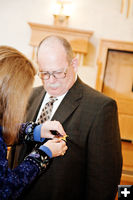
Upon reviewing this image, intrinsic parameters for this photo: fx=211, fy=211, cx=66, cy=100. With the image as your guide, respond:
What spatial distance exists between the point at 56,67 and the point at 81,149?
21.7 inches

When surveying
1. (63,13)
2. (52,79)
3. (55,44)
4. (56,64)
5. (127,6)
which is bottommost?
(52,79)

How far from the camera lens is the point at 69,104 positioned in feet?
4.54

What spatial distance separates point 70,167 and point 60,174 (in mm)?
73

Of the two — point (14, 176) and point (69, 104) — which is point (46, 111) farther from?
point (14, 176)

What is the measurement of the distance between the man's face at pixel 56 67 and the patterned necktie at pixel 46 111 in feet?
0.19

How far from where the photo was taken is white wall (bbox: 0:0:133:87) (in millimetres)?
4270

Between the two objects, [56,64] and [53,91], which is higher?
[56,64]

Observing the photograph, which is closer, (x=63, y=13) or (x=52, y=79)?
(x=52, y=79)

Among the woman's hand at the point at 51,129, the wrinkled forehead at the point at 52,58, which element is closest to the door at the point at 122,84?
the wrinkled forehead at the point at 52,58

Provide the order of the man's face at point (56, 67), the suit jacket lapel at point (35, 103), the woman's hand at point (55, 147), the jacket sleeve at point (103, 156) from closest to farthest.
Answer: the woman's hand at point (55, 147), the jacket sleeve at point (103, 156), the man's face at point (56, 67), the suit jacket lapel at point (35, 103)

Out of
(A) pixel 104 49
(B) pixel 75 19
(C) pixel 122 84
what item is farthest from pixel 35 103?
(B) pixel 75 19

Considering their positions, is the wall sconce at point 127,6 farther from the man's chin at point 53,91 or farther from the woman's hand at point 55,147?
the woman's hand at point 55,147

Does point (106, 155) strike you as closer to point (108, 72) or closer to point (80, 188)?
point (80, 188)

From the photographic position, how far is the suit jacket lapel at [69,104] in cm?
135
